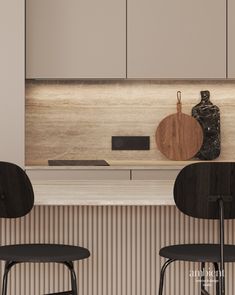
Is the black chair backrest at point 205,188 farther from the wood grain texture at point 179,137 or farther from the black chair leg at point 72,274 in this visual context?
the wood grain texture at point 179,137

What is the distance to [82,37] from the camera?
16.9ft

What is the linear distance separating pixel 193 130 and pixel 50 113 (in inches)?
42.6

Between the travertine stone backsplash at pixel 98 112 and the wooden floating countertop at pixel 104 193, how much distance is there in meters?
2.01

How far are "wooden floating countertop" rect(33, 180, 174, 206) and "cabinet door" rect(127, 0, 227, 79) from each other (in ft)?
5.98

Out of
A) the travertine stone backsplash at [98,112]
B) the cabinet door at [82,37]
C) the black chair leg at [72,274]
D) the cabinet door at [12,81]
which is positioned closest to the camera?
the black chair leg at [72,274]

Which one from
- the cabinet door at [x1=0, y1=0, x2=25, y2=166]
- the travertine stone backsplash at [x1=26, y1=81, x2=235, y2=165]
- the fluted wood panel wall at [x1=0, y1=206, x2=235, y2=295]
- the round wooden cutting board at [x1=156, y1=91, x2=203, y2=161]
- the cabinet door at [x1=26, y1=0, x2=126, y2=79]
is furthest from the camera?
the travertine stone backsplash at [x1=26, y1=81, x2=235, y2=165]

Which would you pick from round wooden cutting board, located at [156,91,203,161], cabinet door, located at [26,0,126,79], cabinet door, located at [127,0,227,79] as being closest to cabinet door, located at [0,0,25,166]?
cabinet door, located at [26,0,126,79]

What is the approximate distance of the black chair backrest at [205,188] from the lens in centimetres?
263

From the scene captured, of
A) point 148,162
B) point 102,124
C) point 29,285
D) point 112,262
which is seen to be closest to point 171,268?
point 112,262

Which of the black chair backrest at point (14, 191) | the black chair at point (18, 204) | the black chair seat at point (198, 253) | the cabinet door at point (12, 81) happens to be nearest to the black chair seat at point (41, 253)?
the black chair at point (18, 204)

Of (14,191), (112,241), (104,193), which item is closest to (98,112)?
(112,241)

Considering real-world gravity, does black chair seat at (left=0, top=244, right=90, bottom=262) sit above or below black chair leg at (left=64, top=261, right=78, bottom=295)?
above

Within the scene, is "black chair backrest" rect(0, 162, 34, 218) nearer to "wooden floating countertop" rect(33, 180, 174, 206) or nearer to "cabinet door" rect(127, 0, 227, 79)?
"wooden floating countertop" rect(33, 180, 174, 206)

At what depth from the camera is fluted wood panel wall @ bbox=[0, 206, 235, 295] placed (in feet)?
10.4
